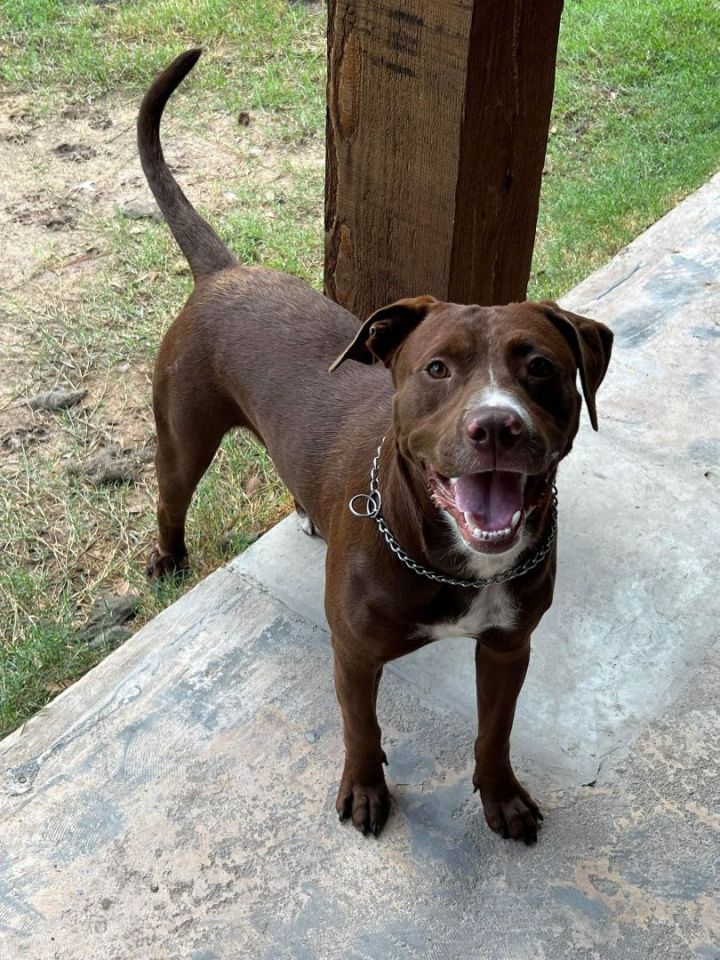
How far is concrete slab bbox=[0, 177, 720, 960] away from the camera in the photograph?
2473mm

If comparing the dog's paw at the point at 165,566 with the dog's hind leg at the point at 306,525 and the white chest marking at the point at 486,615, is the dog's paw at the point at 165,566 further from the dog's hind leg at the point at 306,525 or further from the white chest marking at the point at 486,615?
the white chest marking at the point at 486,615

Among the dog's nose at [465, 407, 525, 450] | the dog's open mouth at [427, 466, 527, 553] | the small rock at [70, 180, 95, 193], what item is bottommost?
the small rock at [70, 180, 95, 193]

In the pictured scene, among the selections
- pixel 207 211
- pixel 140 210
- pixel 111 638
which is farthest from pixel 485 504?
pixel 140 210

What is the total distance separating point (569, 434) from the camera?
7.25 feet

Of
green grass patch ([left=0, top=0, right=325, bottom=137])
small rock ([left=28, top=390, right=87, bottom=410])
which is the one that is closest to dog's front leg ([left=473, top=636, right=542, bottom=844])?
small rock ([left=28, top=390, right=87, bottom=410])

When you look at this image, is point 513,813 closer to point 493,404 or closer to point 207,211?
point 493,404

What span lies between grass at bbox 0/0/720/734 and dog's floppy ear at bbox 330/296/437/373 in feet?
4.90

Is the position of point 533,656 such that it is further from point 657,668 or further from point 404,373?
point 404,373

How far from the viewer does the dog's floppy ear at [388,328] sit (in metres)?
2.35

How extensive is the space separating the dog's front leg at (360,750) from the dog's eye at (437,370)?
2.37 feet

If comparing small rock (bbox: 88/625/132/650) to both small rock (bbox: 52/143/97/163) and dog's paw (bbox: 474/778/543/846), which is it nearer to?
dog's paw (bbox: 474/778/543/846)

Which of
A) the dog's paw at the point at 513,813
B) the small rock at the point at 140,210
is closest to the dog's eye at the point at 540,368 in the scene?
the dog's paw at the point at 513,813

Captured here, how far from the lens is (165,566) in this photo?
12.4ft

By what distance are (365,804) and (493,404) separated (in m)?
1.18
